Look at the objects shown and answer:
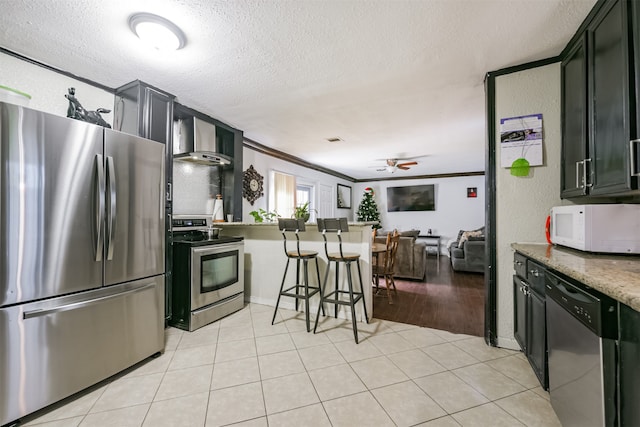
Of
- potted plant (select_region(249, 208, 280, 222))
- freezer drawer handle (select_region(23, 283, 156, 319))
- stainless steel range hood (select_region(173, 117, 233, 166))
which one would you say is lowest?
freezer drawer handle (select_region(23, 283, 156, 319))

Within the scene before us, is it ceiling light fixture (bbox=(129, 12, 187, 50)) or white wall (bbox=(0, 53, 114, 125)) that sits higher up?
ceiling light fixture (bbox=(129, 12, 187, 50))

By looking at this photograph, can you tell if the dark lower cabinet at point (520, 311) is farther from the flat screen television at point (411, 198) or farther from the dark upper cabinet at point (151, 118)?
the flat screen television at point (411, 198)

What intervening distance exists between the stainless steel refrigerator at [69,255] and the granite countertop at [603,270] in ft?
8.43

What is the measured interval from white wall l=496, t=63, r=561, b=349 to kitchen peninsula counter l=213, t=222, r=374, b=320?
3.88 ft

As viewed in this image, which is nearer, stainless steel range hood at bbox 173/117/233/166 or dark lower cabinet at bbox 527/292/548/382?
dark lower cabinet at bbox 527/292/548/382

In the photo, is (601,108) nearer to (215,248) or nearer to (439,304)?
(439,304)

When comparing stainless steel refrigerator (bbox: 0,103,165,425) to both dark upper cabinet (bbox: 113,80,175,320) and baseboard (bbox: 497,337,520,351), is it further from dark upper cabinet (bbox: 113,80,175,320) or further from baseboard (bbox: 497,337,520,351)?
baseboard (bbox: 497,337,520,351)

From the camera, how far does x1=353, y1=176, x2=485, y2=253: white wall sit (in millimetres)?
7707

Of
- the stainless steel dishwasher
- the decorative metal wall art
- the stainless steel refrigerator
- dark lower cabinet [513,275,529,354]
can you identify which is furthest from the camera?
the decorative metal wall art

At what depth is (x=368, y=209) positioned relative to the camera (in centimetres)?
859

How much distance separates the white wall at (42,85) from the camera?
203cm

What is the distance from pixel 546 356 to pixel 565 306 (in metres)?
0.56

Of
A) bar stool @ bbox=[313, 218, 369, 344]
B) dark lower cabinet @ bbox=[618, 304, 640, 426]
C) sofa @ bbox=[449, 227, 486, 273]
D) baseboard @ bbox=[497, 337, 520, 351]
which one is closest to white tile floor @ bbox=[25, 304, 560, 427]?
baseboard @ bbox=[497, 337, 520, 351]

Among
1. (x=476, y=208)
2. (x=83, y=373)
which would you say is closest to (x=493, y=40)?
(x=83, y=373)
